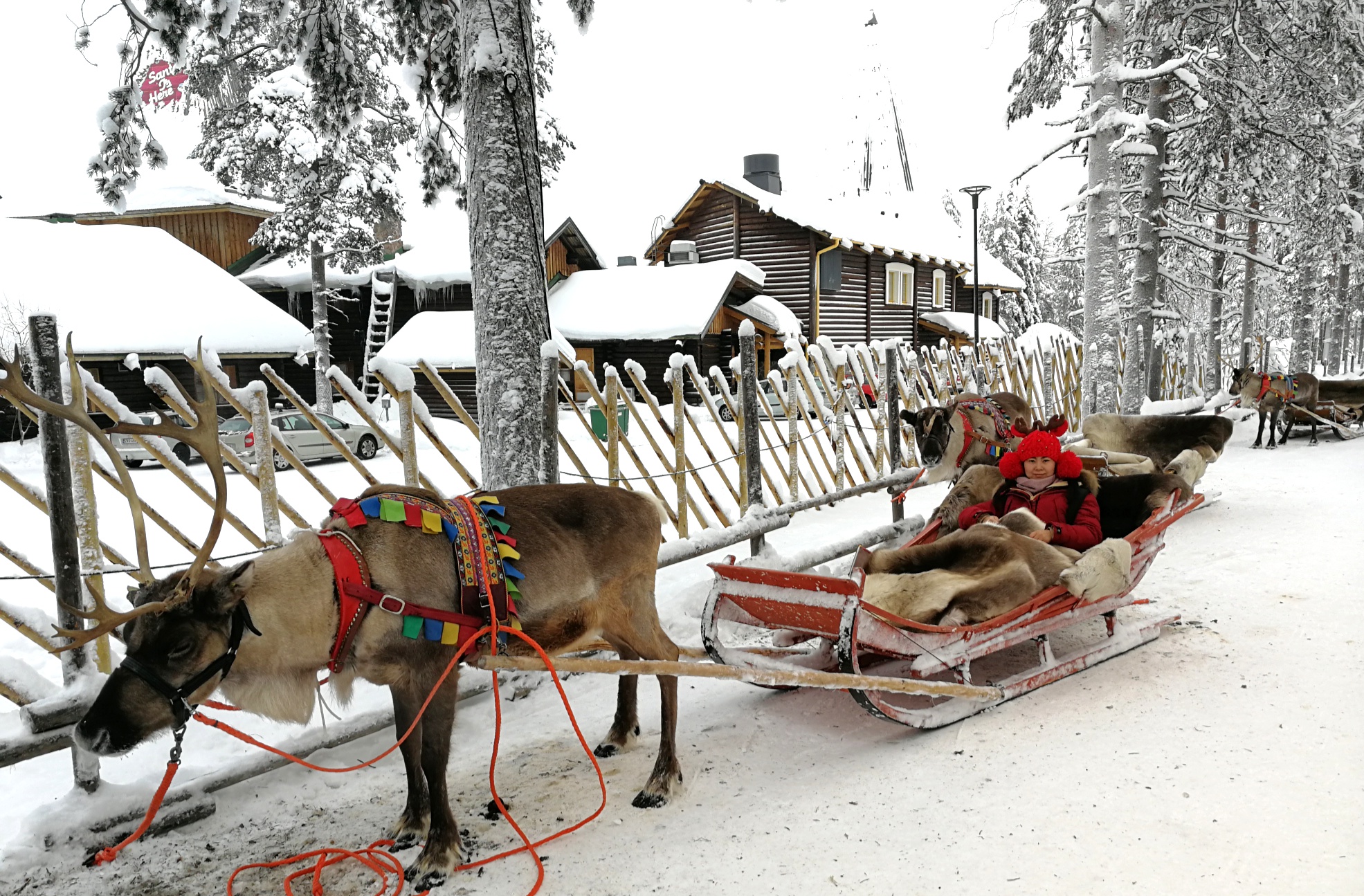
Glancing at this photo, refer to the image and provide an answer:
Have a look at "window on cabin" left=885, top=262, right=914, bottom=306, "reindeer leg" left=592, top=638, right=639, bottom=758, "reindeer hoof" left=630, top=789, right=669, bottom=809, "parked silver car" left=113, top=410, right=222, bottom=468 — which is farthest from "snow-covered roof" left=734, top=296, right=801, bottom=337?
"reindeer hoof" left=630, top=789, right=669, bottom=809

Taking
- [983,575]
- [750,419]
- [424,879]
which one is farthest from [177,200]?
[983,575]

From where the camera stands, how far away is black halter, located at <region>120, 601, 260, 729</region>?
239cm

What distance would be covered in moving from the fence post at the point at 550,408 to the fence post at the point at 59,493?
224cm

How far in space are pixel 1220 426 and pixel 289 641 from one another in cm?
850

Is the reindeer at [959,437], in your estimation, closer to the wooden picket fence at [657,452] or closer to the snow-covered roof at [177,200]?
the wooden picket fence at [657,452]

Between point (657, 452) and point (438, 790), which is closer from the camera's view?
point (438, 790)

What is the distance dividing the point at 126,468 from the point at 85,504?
994 mm

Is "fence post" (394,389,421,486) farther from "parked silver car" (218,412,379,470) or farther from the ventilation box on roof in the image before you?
the ventilation box on roof

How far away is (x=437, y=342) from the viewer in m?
19.3

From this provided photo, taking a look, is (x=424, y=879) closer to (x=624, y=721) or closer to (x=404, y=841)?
(x=404, y=841)

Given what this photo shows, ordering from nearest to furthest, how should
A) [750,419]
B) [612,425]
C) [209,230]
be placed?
[612,425] < [750,419] < [209,230]

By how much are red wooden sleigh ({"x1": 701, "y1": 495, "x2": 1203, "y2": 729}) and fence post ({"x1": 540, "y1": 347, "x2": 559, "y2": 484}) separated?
4.29 ft

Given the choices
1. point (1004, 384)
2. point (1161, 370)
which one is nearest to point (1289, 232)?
point (1161, 370)

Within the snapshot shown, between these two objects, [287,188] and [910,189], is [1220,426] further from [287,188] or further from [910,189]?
[910,189]
